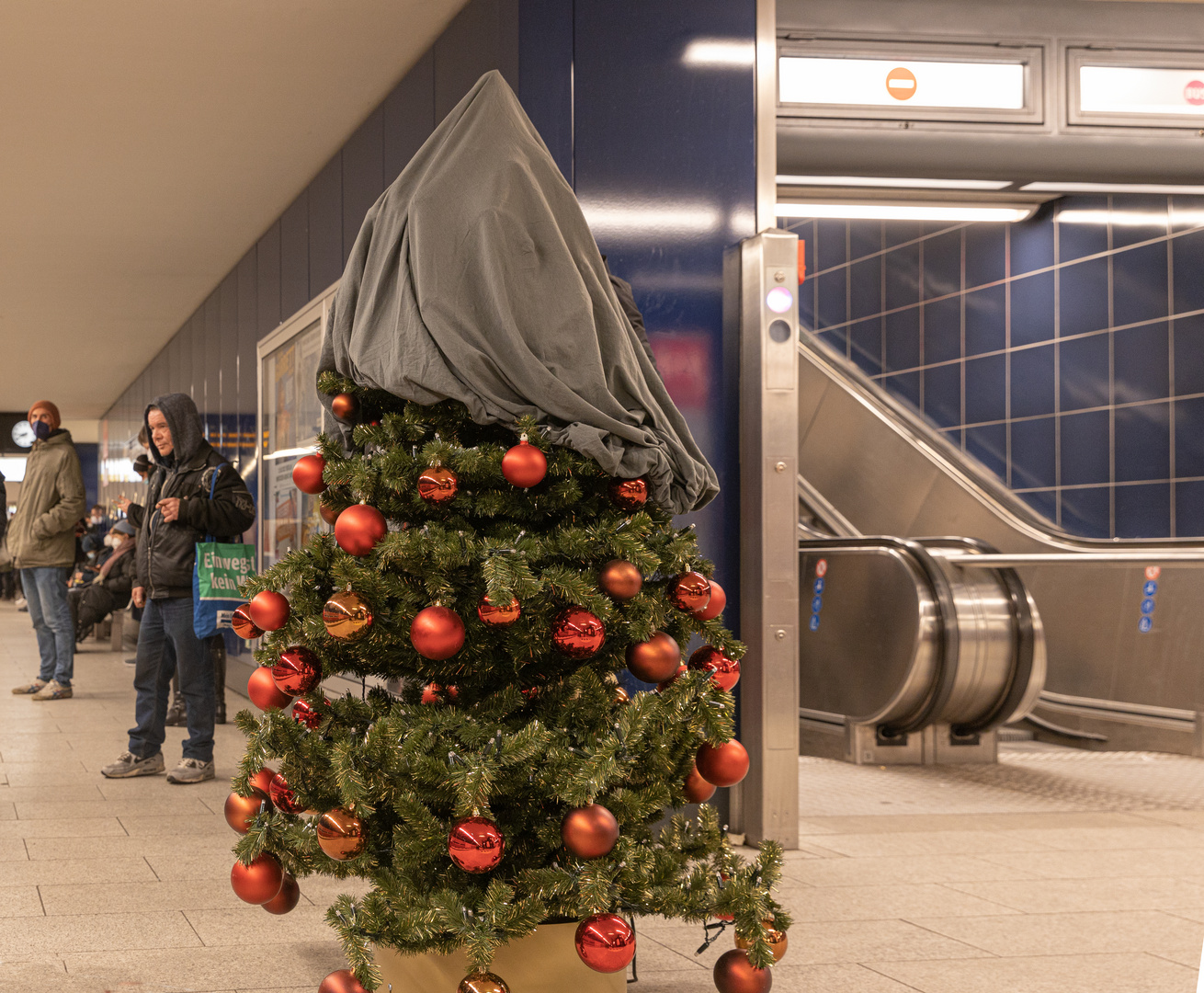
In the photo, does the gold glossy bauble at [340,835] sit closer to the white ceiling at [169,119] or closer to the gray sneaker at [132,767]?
the gray sneaker at [132,767]

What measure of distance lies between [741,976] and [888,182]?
5.52 m

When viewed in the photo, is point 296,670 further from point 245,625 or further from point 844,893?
point 844,893

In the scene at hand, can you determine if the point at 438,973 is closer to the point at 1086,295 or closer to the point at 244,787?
the point at 244,787

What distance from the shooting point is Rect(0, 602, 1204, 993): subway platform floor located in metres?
3.06

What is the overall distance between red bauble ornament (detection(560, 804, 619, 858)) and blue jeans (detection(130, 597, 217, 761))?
3.80 m

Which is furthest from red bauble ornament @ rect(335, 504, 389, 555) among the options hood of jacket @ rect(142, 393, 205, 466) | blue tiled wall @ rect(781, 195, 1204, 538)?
blue tiled wall @ rect(781, 195, 1204, 538)

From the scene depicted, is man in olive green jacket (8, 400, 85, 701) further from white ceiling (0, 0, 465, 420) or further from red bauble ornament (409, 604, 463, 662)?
red bauble ornament (409, 604, 463, 662)

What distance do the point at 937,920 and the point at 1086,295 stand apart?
865 centimetres

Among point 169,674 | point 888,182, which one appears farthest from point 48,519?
point 888,182

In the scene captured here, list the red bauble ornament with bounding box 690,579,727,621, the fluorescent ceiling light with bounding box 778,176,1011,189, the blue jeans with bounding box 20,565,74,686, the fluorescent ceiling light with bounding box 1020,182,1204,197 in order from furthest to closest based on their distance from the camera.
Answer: the blue jeans with bounding box 20,565,74,686 → the fluorescent ceiling light with bounding box 1020,182,1204,197 → the fluorescent ceiling light with bounding box 778,176,1011,189 → the red bauble ornament with bounding box 690,579,727,621

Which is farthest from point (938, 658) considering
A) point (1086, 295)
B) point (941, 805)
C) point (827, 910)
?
point (1086, 295)

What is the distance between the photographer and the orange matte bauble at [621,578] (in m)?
2.51

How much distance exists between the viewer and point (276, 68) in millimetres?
6332

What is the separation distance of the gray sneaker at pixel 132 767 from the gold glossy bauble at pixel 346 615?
12.6 feet
